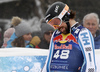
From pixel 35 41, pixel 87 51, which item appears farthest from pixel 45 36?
pixel 87 51

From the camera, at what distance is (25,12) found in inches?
711

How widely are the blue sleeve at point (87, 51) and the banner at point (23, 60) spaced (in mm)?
645

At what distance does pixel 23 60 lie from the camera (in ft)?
10.8

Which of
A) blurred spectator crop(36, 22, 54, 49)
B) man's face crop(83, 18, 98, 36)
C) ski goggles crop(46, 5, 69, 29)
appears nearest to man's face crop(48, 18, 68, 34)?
ski goggles crop(46, 5, 69, 29)

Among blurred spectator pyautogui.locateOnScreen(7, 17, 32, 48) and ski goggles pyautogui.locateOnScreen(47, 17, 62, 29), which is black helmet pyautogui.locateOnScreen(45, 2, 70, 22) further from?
blurred spectator pyautogui.locateOnScreen(7, 17, 32, 48)

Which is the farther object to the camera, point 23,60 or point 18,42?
point 18,42

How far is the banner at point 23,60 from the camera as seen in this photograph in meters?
3.21

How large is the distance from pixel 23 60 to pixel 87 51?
1.08m

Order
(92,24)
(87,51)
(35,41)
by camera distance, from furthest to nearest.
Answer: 1. (35,41)
2. (92,24)
3. (87,51)

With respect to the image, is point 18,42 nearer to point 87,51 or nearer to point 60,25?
point 60,25

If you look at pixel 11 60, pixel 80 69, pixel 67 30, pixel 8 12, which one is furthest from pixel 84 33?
pixel 8 12

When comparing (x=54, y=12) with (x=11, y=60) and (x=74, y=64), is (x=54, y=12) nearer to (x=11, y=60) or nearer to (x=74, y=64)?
(x=74, y=64)

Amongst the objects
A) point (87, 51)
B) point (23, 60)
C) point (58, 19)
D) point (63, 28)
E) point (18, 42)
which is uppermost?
point (58, 19)

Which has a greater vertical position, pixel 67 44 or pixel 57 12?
pixel 57 12
